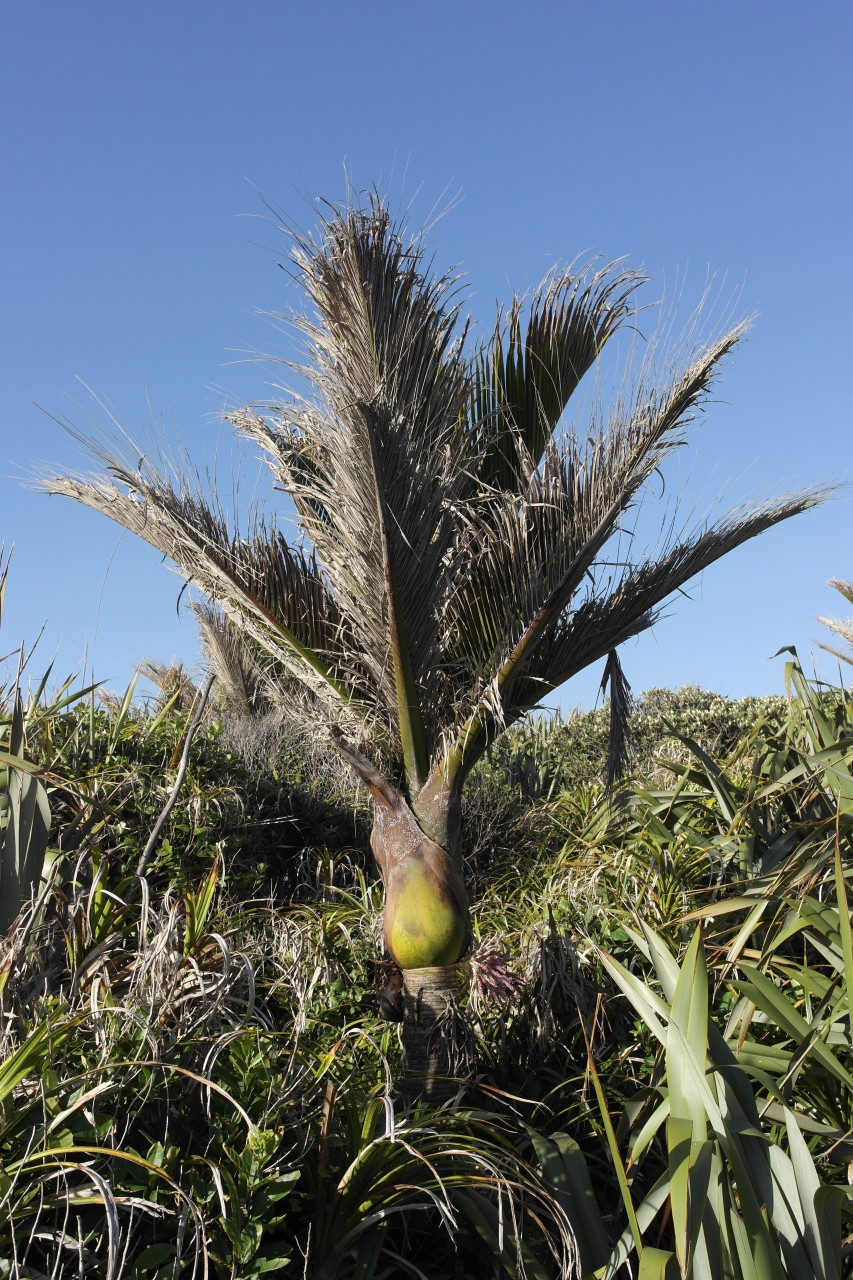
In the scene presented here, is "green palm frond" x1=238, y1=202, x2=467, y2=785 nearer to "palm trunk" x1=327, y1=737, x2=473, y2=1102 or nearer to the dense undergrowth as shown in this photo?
"palm trunk" x1=327, y1=737, x2=473, y2=1102

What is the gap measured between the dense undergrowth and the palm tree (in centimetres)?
81

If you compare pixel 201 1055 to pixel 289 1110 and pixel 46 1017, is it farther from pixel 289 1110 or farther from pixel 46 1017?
pixel 46 1017

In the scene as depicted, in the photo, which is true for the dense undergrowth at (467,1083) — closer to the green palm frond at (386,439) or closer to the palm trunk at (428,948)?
the palm trunk at (428,948)

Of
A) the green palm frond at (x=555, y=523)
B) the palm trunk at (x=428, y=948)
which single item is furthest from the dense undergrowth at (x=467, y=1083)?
the green palm frond at (x=555, y=523)

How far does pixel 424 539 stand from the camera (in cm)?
419

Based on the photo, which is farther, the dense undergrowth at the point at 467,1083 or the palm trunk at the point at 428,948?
the palm trunk at the point at 428,948

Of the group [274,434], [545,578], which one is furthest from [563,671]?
[274,434]

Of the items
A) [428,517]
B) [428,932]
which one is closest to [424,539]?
[428,517]

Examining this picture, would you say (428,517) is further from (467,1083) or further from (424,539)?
(467,1083)

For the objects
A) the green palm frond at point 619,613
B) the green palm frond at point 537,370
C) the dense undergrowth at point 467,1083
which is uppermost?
the green palm frond at point 537,370

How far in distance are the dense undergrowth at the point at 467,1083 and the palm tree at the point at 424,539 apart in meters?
0.81

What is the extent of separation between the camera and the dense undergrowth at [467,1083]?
238 cm

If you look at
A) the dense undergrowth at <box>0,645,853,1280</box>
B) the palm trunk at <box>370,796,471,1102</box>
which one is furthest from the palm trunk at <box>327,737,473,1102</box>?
the dense undergrowth at <box>0,645,853,1280</box>

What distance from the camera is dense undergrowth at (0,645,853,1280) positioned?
7.82ft
